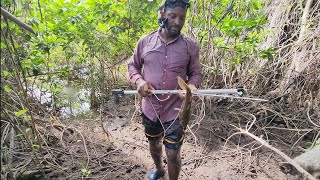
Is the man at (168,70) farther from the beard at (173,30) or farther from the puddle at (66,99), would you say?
the puddle at (66,99)

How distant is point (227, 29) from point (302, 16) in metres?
2.27

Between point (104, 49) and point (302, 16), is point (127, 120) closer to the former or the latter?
point (104, 49)

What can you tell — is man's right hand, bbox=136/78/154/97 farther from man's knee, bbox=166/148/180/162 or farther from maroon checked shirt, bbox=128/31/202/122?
man's knee, bbox=166/148/180/162

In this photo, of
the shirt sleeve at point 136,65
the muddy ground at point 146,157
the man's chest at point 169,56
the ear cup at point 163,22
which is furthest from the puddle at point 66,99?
the ear cup at point 163,22

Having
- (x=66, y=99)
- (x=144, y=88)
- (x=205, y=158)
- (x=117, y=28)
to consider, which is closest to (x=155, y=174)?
(x=205, y=158)

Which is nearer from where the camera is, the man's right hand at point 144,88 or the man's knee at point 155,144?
the man's right hand at point 144,88

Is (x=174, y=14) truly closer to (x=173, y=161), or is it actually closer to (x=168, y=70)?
(x=168, y=70)

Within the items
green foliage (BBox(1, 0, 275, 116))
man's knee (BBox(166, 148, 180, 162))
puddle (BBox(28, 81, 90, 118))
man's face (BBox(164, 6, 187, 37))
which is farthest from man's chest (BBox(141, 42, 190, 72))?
puddle (BBox(28, 81, 90, 118))

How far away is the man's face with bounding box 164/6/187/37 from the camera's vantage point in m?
2.25

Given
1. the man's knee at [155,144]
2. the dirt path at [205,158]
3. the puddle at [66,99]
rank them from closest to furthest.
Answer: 1. the man's knee at [155,144]
2. the dirt path at [205,158]
3. the puddle at [66,99]

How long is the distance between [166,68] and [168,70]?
27 millimetres

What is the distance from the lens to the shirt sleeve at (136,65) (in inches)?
98.3

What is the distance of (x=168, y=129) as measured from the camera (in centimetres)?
240

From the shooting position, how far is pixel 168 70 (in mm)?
2365
